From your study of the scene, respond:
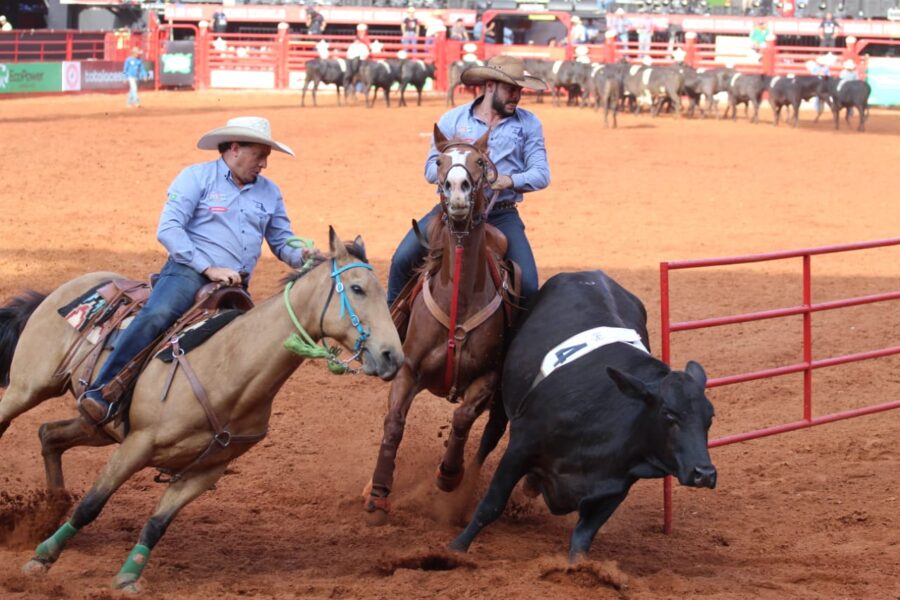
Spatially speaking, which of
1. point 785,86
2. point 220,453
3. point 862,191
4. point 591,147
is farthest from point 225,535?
point 785,86

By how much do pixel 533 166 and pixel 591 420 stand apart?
172 centimetres

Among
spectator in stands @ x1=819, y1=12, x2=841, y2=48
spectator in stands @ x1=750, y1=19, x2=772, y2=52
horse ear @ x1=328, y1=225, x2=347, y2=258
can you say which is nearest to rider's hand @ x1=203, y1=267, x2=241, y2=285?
horse ear @ x1=328, y1=225, x2=347, y2=258

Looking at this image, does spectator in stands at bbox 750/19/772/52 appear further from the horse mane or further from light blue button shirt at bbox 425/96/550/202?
the horse mane

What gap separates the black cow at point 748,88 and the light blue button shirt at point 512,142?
26.3 meters

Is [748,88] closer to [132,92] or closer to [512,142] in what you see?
[132,92]

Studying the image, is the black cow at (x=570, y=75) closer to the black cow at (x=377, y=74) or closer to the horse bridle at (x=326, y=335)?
the black cow at (x=377, y=74)

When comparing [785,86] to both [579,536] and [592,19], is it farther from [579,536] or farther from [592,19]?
[579,536]

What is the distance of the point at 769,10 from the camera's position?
47.0m

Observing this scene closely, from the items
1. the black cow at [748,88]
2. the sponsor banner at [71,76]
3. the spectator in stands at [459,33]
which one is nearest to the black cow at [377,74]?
the spectator in stands at [459,33]

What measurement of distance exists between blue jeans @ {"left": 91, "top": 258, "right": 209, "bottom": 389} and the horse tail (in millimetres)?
837

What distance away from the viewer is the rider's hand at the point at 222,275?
5344 millimetres

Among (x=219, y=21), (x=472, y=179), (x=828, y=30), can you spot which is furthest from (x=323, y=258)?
(x=828, y=30)

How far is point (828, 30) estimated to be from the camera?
40750mm

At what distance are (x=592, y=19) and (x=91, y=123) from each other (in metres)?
25.3
